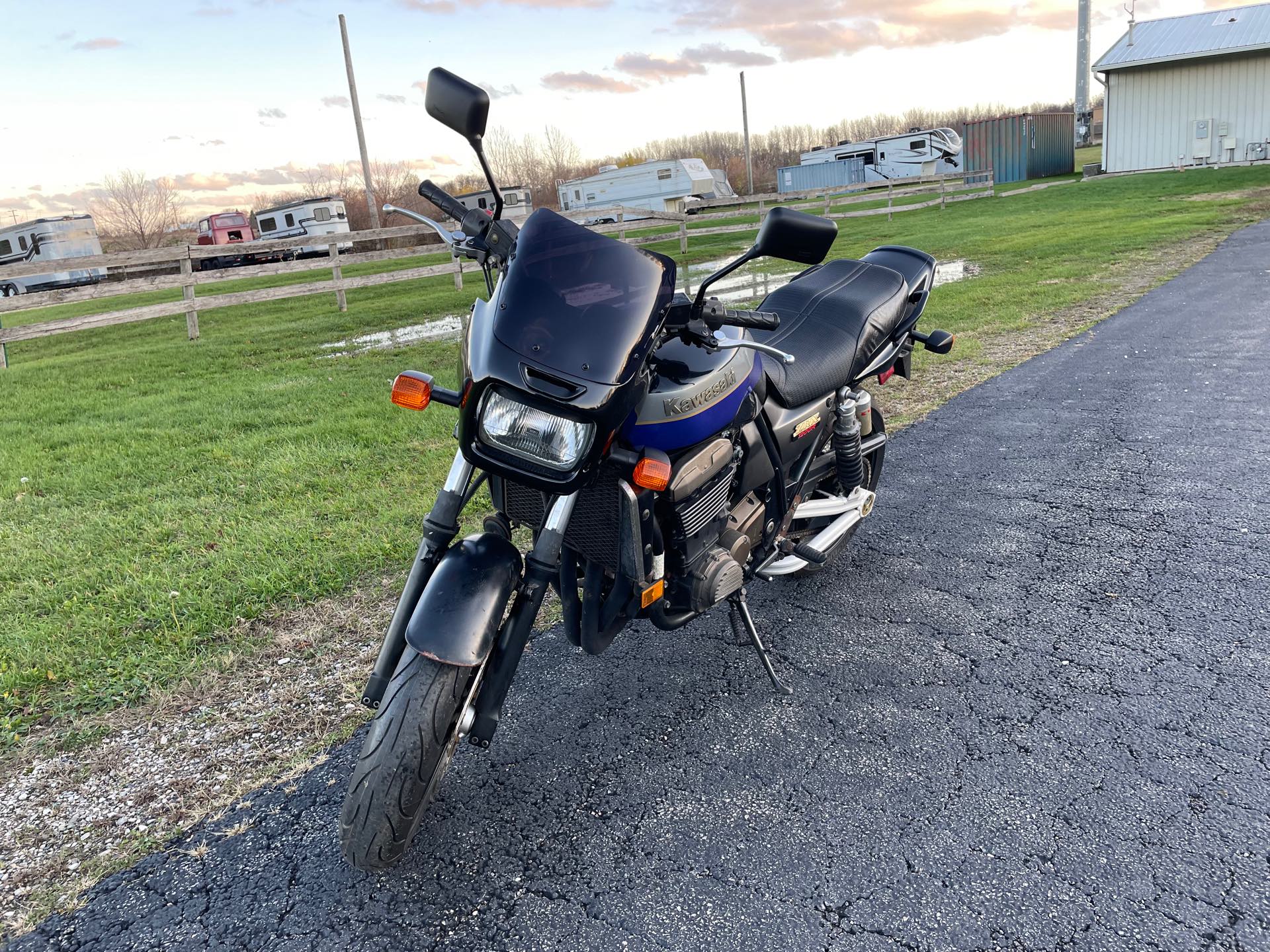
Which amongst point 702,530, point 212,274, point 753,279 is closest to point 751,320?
point 702,530

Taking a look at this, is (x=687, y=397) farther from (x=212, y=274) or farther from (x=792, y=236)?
(x=212, y=274)

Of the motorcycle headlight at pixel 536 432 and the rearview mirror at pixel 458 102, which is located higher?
the rearview mirror at pixel 458 102

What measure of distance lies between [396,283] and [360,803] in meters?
17.8

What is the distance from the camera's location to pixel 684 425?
7.50ft

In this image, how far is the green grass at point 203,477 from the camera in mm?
3410

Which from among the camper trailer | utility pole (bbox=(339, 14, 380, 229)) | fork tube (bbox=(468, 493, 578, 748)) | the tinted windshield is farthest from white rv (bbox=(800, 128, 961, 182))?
fork tube (bbox=(468, 493, 578, 748))

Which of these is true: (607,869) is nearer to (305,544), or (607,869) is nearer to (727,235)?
(305,544)

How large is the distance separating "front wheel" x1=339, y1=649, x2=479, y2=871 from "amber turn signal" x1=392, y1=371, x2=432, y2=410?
0.62 meters

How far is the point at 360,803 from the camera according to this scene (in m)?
2.03

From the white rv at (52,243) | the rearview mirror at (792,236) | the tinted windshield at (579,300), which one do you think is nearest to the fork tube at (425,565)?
the tinted windshield at (579,300)

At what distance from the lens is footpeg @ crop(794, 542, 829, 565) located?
10.1 feet

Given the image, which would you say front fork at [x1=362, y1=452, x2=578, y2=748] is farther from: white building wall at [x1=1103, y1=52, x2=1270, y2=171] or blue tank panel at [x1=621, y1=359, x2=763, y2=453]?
white building wall at [x1=1103, y1=52, x2=1270, y2=171]

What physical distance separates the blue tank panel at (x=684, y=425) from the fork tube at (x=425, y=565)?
445 millimetres

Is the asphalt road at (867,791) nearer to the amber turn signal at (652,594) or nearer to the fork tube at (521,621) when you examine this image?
the fork tube at (521,621)
